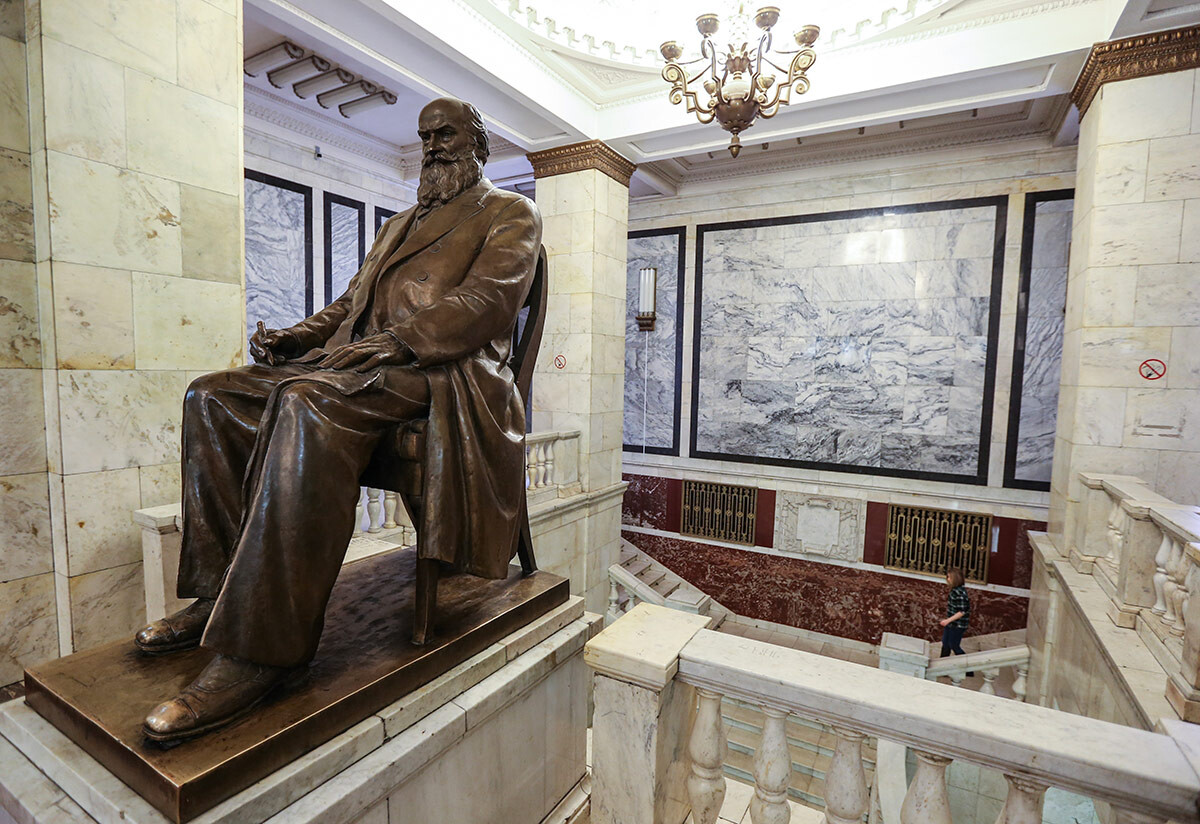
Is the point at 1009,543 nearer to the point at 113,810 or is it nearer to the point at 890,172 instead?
the point at 890,172

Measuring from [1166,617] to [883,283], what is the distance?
4897mm

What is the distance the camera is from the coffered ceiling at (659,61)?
4043mm

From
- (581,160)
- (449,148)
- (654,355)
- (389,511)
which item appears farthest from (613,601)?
(449,148)

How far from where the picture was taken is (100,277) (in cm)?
241

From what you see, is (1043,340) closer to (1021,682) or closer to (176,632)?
(1021,682)

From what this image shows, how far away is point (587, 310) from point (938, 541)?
16.0 ft

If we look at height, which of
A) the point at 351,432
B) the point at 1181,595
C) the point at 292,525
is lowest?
the point at 1181,595

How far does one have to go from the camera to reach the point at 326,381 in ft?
4.07

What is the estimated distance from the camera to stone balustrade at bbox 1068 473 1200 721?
7.46 ft

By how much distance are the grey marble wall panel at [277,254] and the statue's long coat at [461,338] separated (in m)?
4.89

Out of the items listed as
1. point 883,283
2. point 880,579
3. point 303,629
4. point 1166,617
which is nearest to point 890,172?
point 883,283

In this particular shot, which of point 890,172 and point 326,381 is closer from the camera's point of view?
point 326,381

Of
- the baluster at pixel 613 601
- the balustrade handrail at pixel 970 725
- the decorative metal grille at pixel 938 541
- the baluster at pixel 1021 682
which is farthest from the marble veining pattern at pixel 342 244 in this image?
the baluster at pixel 1021 682

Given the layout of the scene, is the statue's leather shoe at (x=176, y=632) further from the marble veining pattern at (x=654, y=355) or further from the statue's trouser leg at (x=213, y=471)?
the marble veining pattern at (x=654, y=355)
